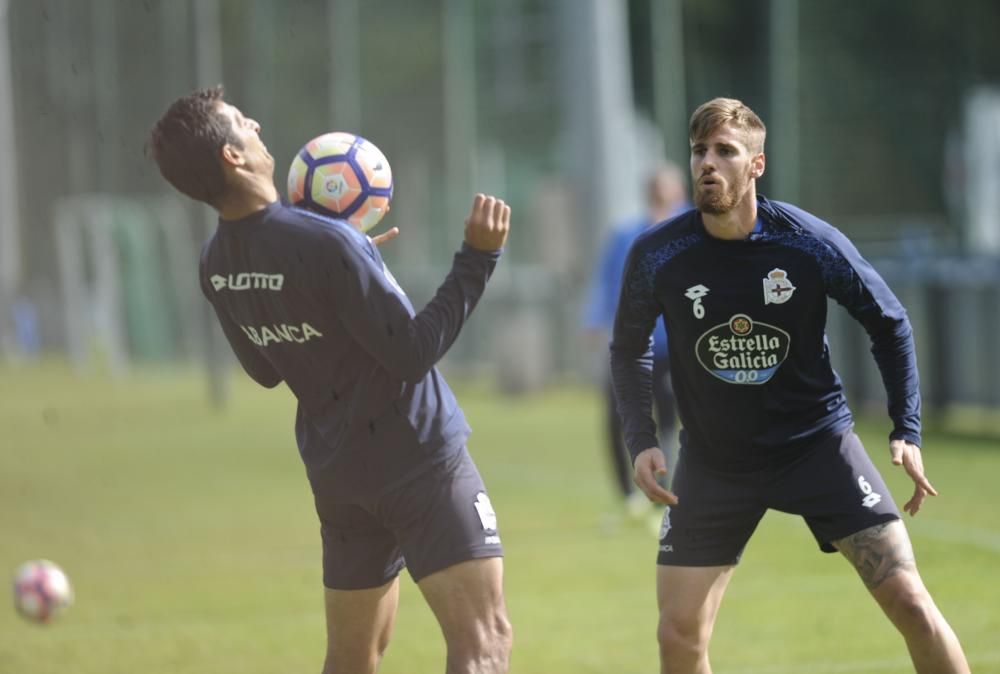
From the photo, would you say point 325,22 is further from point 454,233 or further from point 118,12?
point 118,12

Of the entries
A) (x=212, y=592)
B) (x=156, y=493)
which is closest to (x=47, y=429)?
Answer: (x=156, y=493)

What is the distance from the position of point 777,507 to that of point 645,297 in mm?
802

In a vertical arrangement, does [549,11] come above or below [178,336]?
above

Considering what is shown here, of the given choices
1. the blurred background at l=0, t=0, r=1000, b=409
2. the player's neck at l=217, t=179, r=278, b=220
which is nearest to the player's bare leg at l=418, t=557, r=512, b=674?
the player's neck at l=217, t=179, r=278, b=220

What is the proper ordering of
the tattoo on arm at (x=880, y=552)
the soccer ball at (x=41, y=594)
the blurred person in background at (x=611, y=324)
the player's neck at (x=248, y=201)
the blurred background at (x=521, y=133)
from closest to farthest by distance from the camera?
the player's neck at (x=248, y=201) < the tattoo on arm at (x=880, y=552) < the soccer ball at (x=41, y=594) < the blurred person in background at (x=611, y=324) < the blurred background at (x=521, y=133)

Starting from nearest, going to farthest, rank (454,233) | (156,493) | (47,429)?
(156,493)
(47,429)
(454,233)

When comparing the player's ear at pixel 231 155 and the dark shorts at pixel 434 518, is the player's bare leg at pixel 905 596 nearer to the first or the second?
the dark shorts at pixel 434 518

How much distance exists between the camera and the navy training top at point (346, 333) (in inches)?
199

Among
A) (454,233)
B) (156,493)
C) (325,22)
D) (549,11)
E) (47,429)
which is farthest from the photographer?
(325,22)

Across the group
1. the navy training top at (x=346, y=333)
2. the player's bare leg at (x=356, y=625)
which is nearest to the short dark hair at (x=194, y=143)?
the navy training top at (x=346, y=333)

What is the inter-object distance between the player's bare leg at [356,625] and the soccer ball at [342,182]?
115cm

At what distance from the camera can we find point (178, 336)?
44.6m

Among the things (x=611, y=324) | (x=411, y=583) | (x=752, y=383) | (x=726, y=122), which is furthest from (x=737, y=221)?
(x=611, y=324)

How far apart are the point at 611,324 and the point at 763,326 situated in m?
6.11
